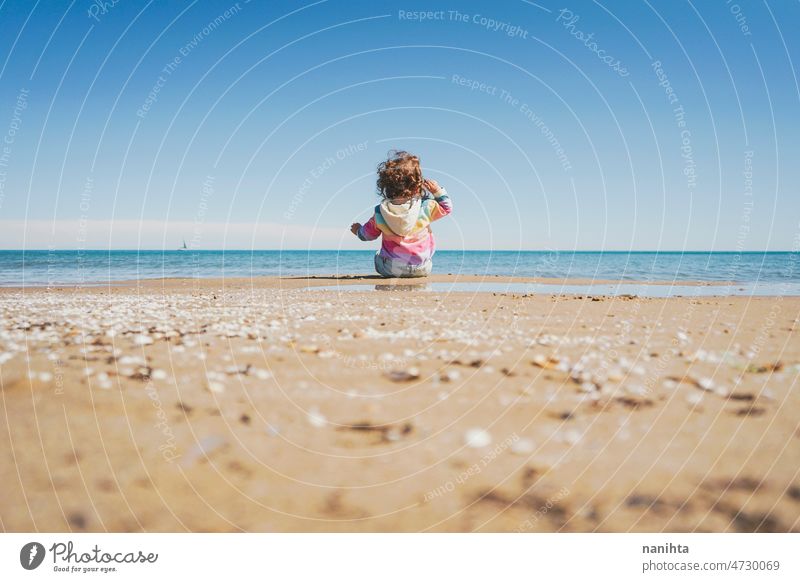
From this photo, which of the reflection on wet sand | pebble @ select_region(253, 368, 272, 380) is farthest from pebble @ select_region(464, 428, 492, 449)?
the reflection on wet sand

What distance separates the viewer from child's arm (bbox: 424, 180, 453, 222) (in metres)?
10.4

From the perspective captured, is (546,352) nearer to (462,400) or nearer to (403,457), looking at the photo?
(462,400)

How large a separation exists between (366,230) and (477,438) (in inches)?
340

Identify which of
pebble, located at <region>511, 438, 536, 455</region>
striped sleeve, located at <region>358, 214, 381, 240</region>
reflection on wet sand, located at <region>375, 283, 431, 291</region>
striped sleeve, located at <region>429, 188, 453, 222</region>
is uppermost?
striped sleeve, located at <region>429, 188, 453, 222</region>

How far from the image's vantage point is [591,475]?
2.09 m

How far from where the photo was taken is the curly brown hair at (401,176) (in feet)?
33.7

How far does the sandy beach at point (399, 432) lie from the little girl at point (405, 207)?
6029 mm

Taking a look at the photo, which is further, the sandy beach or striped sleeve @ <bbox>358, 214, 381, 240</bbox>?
striped sleeve @ <bbox>358, 214, 381, 240</bbox>

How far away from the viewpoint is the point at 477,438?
7.95 feet

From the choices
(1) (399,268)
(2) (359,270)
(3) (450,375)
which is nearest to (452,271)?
(2) (359,270)

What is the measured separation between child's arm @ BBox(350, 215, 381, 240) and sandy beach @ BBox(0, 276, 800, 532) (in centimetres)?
634
